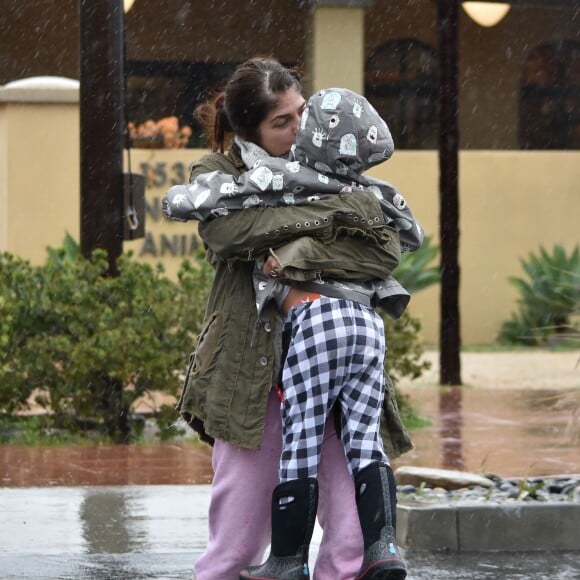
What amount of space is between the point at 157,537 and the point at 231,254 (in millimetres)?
2291

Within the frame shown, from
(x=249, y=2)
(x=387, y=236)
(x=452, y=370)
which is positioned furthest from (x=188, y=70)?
(x=387, y=236)

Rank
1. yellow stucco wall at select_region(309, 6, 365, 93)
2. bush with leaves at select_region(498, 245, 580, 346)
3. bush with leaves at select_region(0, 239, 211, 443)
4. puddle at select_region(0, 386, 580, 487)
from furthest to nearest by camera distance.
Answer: yellow stucco wall at select_region(309, 6, 365, 93)
bush with leaves at select_region(498, 245, 580, 346)
bush with leaves at select_region(0, 239, 211, 443)
puddle at select_region(0, 386, 580, 487)

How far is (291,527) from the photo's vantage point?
3.98 m

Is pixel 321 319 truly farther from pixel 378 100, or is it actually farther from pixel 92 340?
pixel 378 100

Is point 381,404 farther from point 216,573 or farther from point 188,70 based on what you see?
point 188,70

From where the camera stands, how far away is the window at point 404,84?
21844mm

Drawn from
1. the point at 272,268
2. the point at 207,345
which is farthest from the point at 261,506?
the point at 272,268

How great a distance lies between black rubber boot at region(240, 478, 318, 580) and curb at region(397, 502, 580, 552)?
6.97ft

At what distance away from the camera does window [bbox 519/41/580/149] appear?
880 inches

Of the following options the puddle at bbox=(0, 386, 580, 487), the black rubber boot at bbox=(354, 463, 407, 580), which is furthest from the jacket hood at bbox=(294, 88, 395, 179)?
the puddle at bbox=(0, 386, 580, 487)

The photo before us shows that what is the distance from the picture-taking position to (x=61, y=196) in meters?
16.5

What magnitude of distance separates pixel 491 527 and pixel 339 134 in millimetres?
2604

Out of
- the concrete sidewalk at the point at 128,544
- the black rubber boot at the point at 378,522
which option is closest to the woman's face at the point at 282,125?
the black rubber boot at the point at 378,522

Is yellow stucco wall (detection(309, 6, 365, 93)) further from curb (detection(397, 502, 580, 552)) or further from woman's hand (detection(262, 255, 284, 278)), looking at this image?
woman's hand (detection(262, 255, 284, 278))
